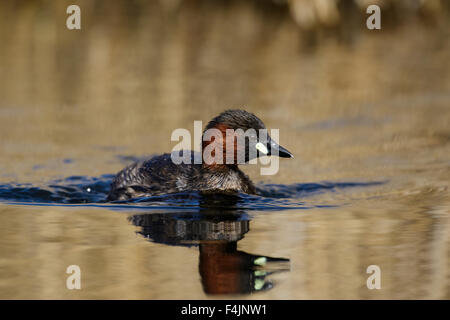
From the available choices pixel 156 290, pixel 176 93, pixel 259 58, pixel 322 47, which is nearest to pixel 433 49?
pixel 322 47

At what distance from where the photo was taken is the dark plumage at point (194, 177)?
27.3 ft

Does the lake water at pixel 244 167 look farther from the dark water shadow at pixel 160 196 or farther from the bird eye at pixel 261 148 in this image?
the bird eye at pixel 261 148

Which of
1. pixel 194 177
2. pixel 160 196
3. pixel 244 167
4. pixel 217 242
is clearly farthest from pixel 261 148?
pixel 244 167

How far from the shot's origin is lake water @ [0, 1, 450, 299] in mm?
6070

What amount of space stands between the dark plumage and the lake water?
0.18 m

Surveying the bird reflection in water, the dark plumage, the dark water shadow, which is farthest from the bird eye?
the bird reflection in water

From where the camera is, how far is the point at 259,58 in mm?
17328

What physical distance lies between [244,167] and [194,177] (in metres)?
2.14

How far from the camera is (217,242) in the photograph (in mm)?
6785

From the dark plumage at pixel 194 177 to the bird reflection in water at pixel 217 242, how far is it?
1.55 feet

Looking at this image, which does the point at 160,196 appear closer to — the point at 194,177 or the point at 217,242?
the point at 194,177

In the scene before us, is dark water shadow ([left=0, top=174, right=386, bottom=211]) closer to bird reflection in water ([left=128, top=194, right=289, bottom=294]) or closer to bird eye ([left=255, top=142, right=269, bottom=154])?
bird reflection in water ([left=128, top=194, right=289, bottom=294])

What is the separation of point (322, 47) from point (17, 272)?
41.8ft

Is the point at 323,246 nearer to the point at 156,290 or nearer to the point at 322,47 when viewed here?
the point at 156,290
